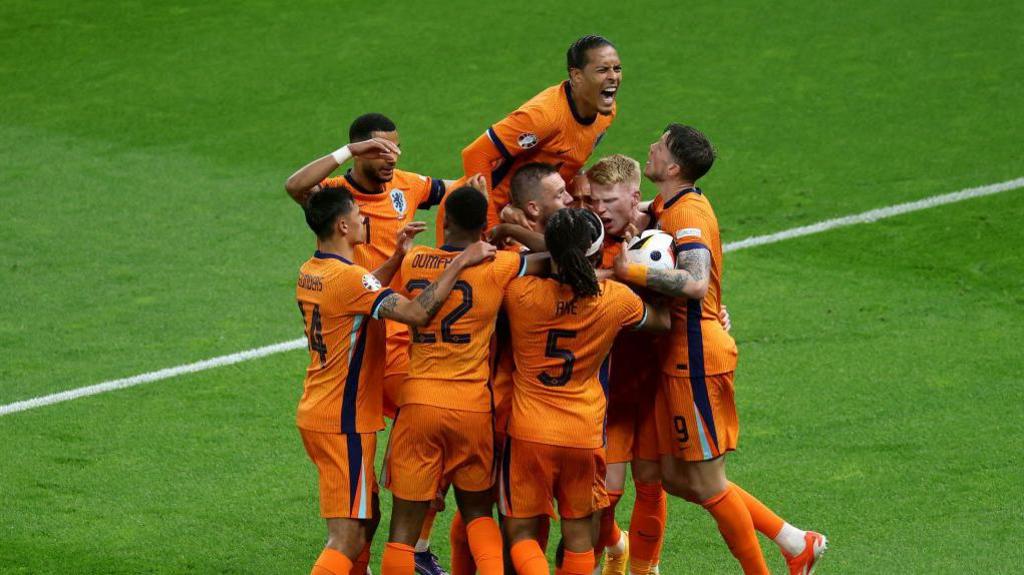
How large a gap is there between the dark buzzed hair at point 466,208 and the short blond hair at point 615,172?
72 centimetres

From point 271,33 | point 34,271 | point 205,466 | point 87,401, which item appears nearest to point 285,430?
point 205,466

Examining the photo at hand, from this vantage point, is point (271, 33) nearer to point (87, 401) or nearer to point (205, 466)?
point (87, 401)

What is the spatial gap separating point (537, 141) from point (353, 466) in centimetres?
189

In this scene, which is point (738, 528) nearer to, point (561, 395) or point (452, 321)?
point (561, 395)

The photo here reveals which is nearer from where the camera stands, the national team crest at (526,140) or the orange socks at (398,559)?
the orange socks at (398,559)

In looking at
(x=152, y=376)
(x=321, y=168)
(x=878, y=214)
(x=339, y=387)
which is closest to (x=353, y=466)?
(x=339, y=387)

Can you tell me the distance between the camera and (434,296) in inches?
254

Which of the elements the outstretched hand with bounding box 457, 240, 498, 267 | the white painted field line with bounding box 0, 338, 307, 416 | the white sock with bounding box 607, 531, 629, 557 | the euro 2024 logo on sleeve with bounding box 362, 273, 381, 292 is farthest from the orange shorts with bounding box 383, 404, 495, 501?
the white painted field line with bounding box 0, 338, 307, 416

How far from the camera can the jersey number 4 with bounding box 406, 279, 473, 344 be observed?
650 centimetres

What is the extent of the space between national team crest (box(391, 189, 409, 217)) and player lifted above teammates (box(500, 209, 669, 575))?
169cm

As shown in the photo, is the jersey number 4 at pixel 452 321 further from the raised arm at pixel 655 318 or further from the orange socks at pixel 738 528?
the orange socks at pixel 738 528

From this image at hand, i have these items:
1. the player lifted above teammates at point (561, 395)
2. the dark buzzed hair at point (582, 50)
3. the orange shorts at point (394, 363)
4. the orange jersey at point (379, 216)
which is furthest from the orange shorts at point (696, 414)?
the dark buzzed hair at point (582, 50)

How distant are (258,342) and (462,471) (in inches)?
174

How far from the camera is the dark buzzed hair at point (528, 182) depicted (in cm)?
697
